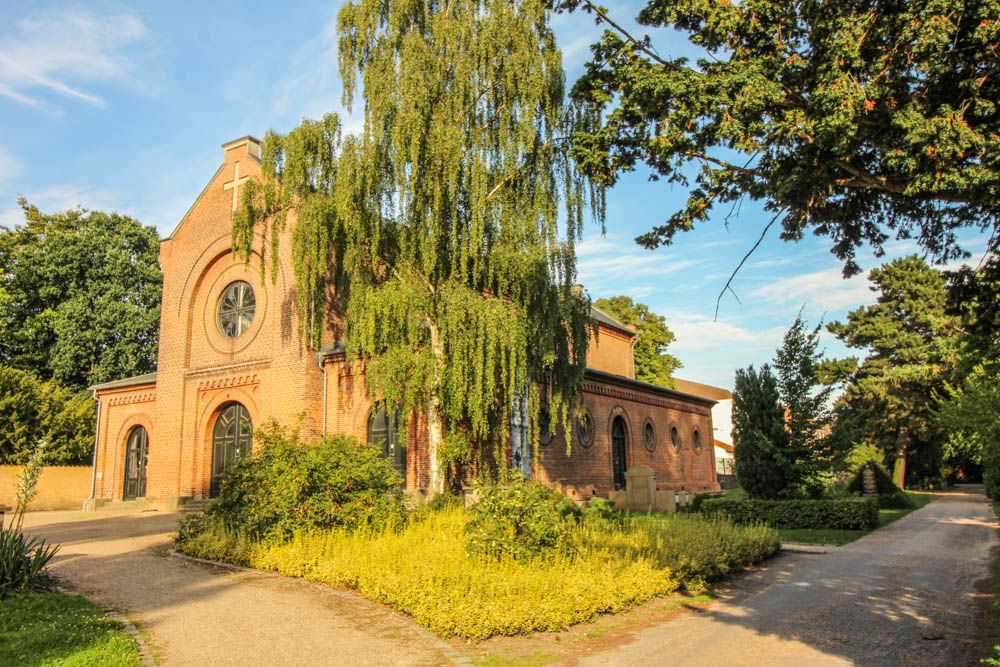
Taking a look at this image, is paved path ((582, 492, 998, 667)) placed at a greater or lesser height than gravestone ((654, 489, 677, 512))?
lesser

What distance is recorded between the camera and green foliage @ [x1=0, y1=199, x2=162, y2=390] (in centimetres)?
3772

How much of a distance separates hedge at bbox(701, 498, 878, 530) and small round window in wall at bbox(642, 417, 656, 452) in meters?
10.5

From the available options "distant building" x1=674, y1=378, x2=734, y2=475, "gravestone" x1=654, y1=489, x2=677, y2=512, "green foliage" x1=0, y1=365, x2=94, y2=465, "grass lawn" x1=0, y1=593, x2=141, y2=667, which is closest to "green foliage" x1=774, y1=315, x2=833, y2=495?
"gravestone" x1=654, y1=489, x2=677, y2=512

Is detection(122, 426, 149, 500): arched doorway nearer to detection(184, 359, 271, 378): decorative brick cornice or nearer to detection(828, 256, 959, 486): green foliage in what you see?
detection(184, 359, 271, 378): decorative brick cornice

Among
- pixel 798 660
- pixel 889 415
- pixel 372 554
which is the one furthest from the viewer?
pixel 889 415

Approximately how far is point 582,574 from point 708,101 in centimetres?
600

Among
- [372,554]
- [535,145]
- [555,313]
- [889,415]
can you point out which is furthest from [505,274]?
[889,415]

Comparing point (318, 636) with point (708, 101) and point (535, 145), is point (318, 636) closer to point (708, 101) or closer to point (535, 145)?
point (708, 101)

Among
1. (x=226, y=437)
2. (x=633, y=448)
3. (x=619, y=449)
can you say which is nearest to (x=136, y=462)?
(x=226, y=437)

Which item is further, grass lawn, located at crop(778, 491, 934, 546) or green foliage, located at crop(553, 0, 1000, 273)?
grass lawn, located at crop(778, 491, 934, 546)

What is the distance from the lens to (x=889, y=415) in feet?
139

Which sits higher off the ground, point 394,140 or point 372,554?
point 394,140

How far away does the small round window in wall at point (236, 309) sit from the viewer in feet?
78.7

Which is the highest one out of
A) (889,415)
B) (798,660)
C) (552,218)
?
(552,218)
